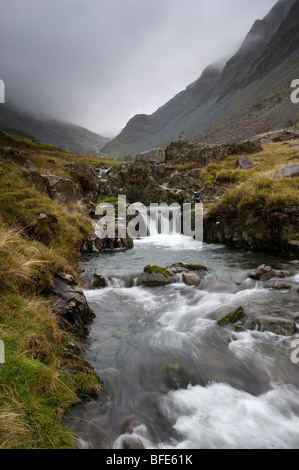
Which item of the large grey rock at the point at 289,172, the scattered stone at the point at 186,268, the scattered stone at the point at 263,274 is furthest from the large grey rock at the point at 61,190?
the large grey rock at the point at 289,172

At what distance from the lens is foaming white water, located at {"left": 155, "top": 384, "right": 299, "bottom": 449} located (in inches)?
138

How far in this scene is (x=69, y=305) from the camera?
539 cm

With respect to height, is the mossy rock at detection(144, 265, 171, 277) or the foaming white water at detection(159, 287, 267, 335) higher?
the mossy rock at detection(144, 265, 171, 277)

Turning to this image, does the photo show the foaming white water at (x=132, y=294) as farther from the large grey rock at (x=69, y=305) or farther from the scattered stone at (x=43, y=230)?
the scattered stone at (x=43, y=230)

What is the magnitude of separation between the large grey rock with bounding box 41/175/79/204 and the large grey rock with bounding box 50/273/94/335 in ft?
32.1

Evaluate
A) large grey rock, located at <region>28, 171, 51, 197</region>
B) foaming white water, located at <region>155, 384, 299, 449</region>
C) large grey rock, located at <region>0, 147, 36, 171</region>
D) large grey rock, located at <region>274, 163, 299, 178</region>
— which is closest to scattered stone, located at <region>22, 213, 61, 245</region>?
large grey rock, located at <region>28, 171, 51, 197</region>

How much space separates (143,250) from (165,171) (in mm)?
17898

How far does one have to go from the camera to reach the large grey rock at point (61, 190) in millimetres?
14895

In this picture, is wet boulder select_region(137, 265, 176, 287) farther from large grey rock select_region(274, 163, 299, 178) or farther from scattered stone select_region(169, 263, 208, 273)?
large grey rock select_region(274, 163, 299, 178)

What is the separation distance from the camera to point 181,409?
403 centimetres

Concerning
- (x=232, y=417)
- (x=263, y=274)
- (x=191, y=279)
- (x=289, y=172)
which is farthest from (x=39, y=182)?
(x=232, y=417)

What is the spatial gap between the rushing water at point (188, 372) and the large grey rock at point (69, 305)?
0.38 metres

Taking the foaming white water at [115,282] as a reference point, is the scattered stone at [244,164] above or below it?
above
